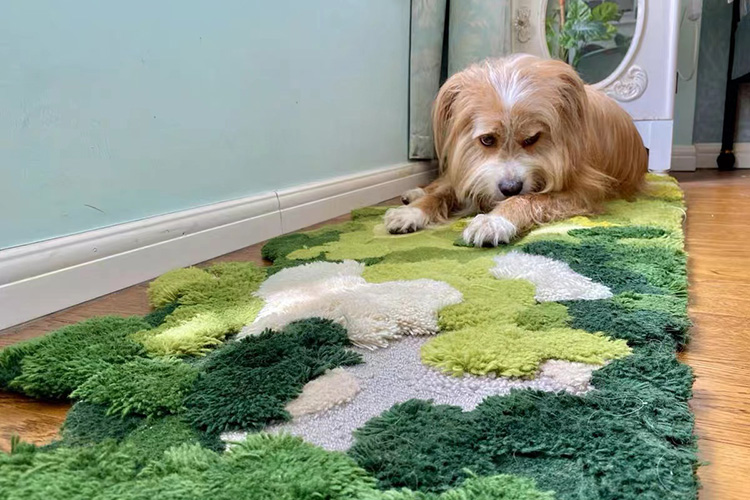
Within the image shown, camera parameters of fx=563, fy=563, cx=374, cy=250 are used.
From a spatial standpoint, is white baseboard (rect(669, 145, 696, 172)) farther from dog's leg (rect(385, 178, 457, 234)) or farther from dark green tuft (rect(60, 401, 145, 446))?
dark green tuft (rect(60, 401, 145, 446))

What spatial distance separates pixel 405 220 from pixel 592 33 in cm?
185

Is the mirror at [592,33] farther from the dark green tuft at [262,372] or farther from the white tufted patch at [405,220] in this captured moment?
Answer: the dark green tuft at [262,372]

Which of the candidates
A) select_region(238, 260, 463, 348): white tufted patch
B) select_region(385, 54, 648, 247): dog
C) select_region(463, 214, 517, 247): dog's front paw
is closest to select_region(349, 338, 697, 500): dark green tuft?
select_region(238, 260, 463, 348): white tufted patch

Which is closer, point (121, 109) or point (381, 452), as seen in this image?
point (381, 452)

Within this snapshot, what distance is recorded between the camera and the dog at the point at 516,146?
172 cm

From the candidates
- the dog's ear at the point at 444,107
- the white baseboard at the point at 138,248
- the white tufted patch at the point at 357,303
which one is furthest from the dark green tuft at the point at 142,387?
the dog's ear at the point at 444,107

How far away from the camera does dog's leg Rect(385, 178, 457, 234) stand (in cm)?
170

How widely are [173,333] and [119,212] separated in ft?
1.74

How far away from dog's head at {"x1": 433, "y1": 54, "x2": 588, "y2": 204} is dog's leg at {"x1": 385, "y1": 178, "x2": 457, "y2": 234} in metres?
0.11

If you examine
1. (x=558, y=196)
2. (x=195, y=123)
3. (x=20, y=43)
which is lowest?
(x=558, y=196)

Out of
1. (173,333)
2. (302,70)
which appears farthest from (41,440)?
(302,70)

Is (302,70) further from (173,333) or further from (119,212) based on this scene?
(173,333)

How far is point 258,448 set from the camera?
1.82 ft

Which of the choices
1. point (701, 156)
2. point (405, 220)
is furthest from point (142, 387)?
point (701, 156)
